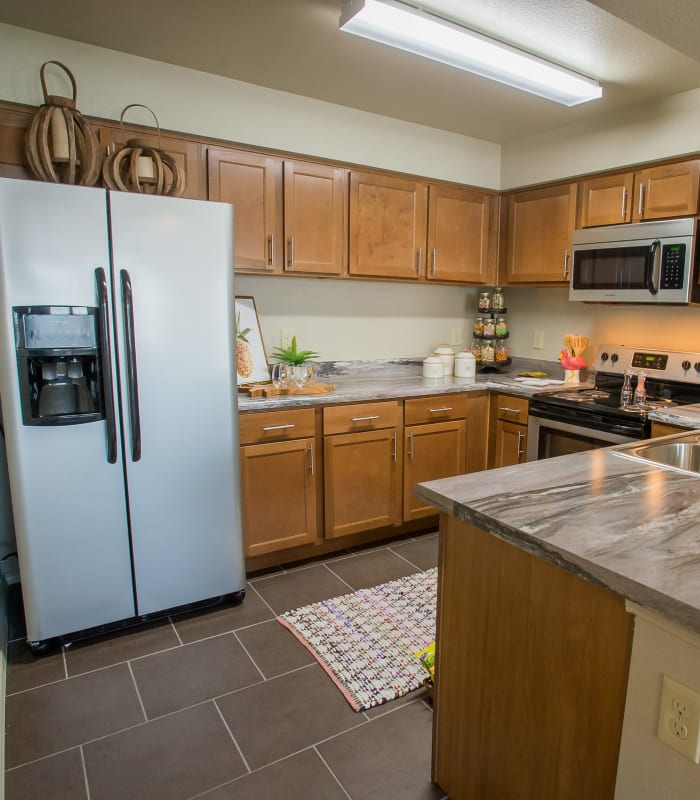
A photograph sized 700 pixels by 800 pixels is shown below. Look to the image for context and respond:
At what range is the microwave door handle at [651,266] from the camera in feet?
8.97

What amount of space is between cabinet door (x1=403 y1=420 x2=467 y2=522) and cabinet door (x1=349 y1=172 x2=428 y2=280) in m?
0.93

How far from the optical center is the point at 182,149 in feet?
8.57

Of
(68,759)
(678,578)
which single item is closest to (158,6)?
(678,578)

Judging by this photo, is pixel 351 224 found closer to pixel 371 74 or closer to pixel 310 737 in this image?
pixel 371 74

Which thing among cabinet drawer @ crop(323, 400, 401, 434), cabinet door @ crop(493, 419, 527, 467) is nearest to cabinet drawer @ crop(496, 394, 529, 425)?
cabinet door @ crop(493, 419, 527, 467)

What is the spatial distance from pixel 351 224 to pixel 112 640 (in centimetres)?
231

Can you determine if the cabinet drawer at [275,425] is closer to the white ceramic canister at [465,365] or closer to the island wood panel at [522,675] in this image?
the white ceramic canister at [465,365]

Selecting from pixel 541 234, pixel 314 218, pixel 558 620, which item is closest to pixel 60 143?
pixel 314 218

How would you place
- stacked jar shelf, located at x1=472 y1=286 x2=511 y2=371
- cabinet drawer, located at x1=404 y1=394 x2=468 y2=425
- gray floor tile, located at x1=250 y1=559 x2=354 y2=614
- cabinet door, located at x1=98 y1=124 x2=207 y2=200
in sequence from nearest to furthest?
cabinet door, located at x1=98 y1=124 x2=207 y2=200, gray floor tile, located at x1=250 y1=559 x2=354 y2=614, cabinet drawer, located at x1=404 y1=394 x2=468 y2=425, stacked jar shelf, located at x1=472 y1=286 x2=511 y2=371

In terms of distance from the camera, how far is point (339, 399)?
9.42ft

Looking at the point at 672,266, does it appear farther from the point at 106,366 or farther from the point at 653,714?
the point at 106,366

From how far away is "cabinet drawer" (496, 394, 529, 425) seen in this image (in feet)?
10.6

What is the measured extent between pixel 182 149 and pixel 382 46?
1.00 meters

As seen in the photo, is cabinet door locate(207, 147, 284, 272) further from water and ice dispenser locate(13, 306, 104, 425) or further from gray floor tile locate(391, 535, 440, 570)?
gray floor tile locate(391, 535, 440, 570)
